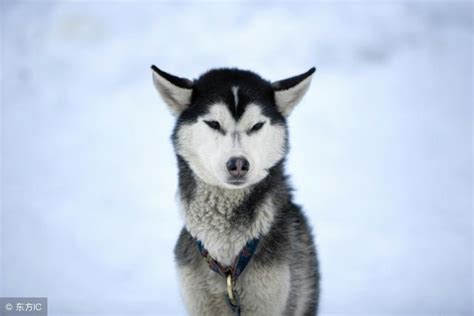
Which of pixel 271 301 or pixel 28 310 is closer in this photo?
pixel 271 301

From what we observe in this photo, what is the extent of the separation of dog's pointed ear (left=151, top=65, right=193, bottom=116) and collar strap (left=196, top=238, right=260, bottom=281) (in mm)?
1258

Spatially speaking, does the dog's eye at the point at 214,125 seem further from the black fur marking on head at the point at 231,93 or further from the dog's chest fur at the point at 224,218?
the dog's chest fur at the point at 224,218

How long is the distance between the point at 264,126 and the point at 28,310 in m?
3.58

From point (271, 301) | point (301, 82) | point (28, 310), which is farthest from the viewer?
point (28, 310)

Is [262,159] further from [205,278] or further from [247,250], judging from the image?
[205,278]

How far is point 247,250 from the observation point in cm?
458

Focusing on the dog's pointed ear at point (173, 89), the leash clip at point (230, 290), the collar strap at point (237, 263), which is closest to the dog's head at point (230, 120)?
the dog's pointed ear at point (173, 89)

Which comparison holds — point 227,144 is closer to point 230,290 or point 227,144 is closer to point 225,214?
point 225,214

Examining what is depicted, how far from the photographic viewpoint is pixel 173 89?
4.79 meters

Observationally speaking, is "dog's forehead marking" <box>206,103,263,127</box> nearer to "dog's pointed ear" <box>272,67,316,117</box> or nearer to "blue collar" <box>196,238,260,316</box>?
"dog's pointed ear" <box>272,67,316,117</box>

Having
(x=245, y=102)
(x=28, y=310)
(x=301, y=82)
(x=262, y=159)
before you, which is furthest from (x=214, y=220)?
(x=28, y=310)

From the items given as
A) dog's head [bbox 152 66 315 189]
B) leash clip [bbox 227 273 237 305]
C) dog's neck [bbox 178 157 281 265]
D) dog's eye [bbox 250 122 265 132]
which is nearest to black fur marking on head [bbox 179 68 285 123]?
dog's head [bbox 152 66 315 189]

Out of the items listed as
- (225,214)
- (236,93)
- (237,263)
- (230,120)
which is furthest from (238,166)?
(237,263)

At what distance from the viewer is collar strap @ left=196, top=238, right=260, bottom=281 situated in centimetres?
454
